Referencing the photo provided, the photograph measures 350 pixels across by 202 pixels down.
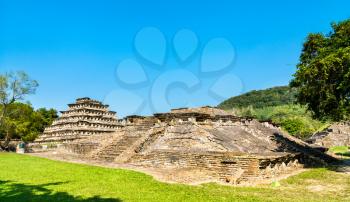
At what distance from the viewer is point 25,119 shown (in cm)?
6309

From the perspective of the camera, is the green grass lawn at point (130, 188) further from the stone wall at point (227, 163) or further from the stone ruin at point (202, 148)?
the stone ruin at point (202, 148)

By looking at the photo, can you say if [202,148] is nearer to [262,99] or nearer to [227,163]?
[227,163]

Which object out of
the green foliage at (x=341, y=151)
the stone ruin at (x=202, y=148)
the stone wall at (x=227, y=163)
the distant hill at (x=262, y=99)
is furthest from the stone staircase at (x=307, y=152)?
the distant hill at (x=262, y=99)

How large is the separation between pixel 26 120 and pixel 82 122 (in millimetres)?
21105

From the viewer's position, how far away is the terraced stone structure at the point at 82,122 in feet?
154

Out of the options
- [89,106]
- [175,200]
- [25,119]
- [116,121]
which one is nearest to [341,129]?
[116,121]

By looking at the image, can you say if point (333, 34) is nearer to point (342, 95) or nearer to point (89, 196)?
point (342, 95)

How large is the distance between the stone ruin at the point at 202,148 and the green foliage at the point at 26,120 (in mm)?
29468

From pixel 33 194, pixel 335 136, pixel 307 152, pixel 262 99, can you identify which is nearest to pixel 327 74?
pixel 307 152

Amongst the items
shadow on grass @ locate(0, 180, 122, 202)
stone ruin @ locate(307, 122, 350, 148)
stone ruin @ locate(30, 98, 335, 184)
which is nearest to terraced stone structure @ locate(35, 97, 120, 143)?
stone ruin @ locate(30, 98, 335, 184)

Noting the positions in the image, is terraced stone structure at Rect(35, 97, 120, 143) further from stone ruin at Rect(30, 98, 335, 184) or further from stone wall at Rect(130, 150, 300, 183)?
stone wall at Rect(130, 150, 300, 183)

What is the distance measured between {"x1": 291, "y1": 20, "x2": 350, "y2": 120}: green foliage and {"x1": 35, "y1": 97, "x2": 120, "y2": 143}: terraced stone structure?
31.4 meters

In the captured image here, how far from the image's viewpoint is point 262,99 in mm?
166750

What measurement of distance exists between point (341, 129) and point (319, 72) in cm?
5749
